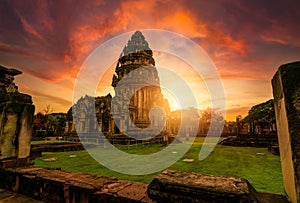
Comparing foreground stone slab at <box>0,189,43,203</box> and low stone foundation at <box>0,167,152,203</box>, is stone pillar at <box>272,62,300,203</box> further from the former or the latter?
foreground stone slab at <box>0,189,43,203</box>

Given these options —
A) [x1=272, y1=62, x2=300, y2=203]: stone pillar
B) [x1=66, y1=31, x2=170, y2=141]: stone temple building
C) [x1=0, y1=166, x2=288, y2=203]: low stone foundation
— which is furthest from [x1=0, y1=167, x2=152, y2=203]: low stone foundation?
[x1=66, y1=31, x2=170, y2=141]: stone temple building

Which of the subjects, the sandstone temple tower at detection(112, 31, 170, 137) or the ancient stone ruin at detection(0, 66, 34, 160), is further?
the sandstone temple tower at detection(112, 31, 170, 137)

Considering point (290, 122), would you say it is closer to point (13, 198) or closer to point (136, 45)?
point (13, 198)

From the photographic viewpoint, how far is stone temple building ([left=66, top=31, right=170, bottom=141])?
89.1 feet

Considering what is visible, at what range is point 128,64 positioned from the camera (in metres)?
35.3

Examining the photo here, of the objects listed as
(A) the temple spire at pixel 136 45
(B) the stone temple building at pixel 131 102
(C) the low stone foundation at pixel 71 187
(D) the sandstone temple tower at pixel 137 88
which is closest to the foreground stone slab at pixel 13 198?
(C) the low stone foundation at pixel 71 187

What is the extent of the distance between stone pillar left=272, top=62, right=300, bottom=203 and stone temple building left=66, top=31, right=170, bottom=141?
891 inches

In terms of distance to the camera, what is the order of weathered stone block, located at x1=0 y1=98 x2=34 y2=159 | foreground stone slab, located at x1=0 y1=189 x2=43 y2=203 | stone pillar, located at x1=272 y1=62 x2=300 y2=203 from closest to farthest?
stone pillar, located at x1=272 y1=62 x2=300 y2=203 < foreground stone slab, located at x1=0 y1=189 x2=43 y2=203 < weathered stone block, located at x1=0 y1=98 x2=34 y2=159

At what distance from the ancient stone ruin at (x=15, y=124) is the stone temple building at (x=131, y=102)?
1972 centimetres

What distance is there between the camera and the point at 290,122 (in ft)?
5.52

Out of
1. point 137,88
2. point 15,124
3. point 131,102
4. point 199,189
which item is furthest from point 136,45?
point 199,189

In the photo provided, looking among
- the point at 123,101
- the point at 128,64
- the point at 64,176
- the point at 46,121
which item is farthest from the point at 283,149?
the point at 46,121

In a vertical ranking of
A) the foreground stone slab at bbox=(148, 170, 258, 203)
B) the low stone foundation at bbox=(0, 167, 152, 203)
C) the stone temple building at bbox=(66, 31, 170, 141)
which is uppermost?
the stone temple building at bbox=(66, 31, 170, 141)

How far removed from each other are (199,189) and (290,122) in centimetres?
118
